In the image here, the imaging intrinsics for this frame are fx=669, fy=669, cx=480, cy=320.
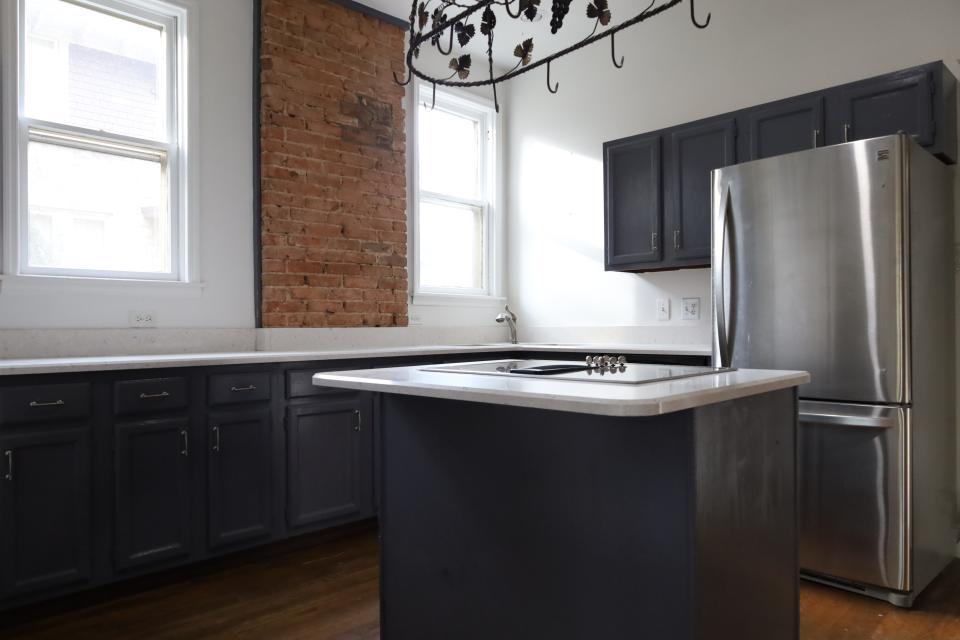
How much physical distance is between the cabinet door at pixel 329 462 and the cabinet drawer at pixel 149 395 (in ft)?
1.72

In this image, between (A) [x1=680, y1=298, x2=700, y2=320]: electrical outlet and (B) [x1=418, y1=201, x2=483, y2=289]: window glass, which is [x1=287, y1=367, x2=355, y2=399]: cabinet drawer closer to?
(B) [x1=418, y1=201, x2=483, y2=289]: window glass

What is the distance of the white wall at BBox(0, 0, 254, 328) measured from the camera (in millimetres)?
3545

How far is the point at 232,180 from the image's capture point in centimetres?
369

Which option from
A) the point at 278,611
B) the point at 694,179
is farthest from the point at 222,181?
the point at 694,179

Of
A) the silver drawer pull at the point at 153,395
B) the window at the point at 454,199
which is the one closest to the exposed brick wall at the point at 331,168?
the window at the point at 454,199

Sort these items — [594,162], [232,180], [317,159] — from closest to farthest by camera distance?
[232,180], [317,159], [594,162]

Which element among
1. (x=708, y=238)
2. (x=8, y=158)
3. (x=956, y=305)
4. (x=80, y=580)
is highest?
(x=8, y=158)

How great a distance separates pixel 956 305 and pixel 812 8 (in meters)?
1.71

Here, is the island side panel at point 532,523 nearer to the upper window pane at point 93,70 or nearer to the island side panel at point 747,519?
the island side panel at point 747,519

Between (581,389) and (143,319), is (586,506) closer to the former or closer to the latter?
(581,389)

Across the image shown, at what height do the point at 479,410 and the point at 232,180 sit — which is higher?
the point at 232,180

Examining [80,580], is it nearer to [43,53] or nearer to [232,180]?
[232,180]

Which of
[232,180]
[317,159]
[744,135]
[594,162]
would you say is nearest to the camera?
[744,135]

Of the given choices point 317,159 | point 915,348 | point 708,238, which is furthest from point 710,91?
point 317,159
